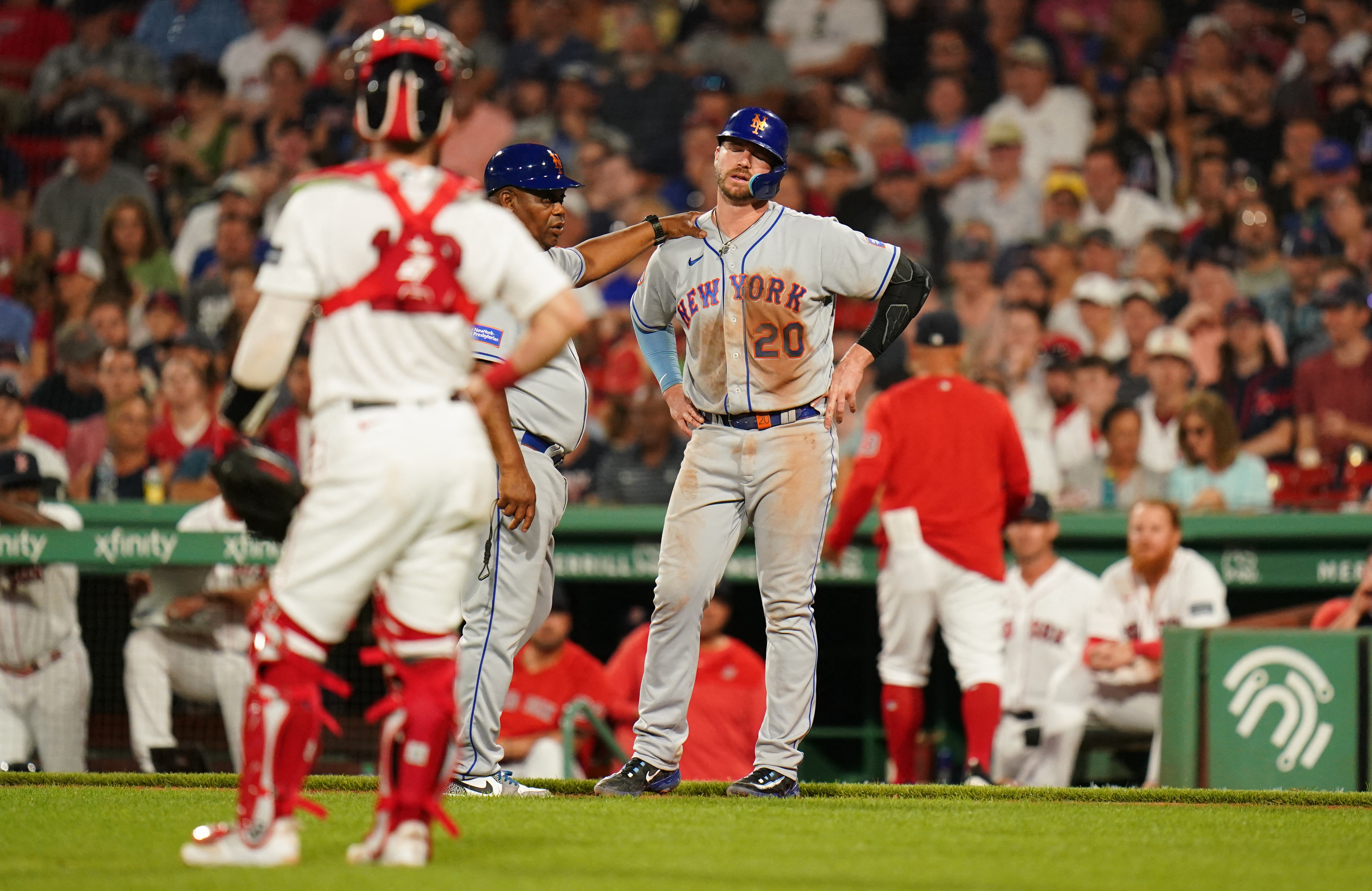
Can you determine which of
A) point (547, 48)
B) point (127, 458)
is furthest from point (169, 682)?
point (547, 48)

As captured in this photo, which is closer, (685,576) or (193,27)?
(685,576)

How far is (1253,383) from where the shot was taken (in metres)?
9.65

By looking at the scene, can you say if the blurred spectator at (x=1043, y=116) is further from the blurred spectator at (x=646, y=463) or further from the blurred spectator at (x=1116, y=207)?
the blurred spectator at (x=646, y=463)

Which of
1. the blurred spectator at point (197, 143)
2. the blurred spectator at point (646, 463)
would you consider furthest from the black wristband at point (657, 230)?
the blurred spectator at point (197, 143)

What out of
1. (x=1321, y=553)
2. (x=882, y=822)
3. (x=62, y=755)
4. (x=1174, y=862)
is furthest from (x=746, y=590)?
(x=1174, y=862)

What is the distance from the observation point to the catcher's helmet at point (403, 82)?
3.89 m

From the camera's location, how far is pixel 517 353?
12.7ft

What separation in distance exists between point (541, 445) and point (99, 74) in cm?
1037

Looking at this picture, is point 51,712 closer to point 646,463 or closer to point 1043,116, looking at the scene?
point 646,463

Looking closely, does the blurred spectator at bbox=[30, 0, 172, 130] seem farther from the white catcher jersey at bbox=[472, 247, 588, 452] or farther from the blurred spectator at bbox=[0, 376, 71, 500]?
the white catcher jersey at bbox=[472, 247, 588, 452]

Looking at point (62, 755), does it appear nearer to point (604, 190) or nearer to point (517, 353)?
point (517, 353)

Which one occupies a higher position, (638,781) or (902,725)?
(638,781)

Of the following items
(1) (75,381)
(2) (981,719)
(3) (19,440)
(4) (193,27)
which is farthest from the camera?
(4) (193,27)

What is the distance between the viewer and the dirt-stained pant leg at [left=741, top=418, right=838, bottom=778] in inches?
216
